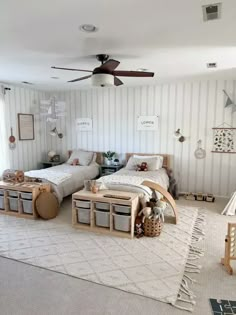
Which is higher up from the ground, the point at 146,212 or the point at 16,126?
the point at 16,126

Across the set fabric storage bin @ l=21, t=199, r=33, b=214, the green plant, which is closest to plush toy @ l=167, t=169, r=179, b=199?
the green plant

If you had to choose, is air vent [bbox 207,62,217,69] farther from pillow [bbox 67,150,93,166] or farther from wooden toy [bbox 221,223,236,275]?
pillow [bbox 67,150,93,166]

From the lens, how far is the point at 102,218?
3.25 m

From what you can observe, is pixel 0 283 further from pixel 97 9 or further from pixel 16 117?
pixel 16 117

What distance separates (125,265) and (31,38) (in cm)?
251

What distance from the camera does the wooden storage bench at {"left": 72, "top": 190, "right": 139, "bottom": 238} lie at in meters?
3.10

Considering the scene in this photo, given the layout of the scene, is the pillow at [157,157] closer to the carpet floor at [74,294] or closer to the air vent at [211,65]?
the air vent at [211,65]

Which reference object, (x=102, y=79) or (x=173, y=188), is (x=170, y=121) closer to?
(x=173, y=188)

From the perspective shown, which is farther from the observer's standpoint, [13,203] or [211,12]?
[13,203]

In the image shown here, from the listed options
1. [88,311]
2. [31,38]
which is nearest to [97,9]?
[31,38]

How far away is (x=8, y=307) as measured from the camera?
1.90 m

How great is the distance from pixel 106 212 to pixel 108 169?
7.22 feet

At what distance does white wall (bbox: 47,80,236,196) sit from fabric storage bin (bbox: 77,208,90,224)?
91.8 inches

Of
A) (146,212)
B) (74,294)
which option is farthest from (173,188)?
(74,294)
